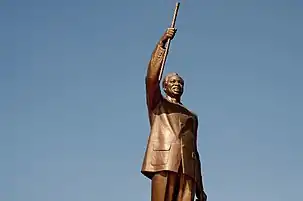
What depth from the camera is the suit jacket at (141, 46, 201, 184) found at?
1041 cm

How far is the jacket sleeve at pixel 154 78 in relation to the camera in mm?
10641

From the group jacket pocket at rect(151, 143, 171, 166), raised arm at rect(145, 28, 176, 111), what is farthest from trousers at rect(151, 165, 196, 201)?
raised arm at rect(145, 28, 176, 111)

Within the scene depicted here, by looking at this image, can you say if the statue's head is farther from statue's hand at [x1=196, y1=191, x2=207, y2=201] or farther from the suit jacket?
statue's hand at [x1=196, y1=191, x2=207, y2=201]

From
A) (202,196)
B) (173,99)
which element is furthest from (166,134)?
(202,196)

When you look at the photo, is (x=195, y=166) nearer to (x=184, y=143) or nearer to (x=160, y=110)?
(x=184, y=143)

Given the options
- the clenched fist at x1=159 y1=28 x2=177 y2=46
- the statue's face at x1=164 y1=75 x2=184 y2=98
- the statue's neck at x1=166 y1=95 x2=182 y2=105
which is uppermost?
the clenched fist at x1=159 y1=28 x2=177 y2=46

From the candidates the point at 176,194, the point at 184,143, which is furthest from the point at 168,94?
the point at 176,194

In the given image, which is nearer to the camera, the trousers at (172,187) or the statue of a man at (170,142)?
the trousers at (172,187)

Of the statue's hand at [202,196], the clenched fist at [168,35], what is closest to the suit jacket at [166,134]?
the clenched fist at [168,35]

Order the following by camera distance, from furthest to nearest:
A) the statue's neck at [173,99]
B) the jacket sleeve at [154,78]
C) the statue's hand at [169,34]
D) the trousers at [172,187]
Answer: the statue's neck at [173,99]
the statue's hand at [169,34]
the jacket sleeve at [154,78]
the trousers at [172,187]

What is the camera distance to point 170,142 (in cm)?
1055

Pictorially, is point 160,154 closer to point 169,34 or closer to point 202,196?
point 202,196

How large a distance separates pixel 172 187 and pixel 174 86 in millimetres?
1762

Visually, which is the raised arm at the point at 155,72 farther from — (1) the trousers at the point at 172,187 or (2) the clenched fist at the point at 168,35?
(1) the trousers at the point at 172,187
